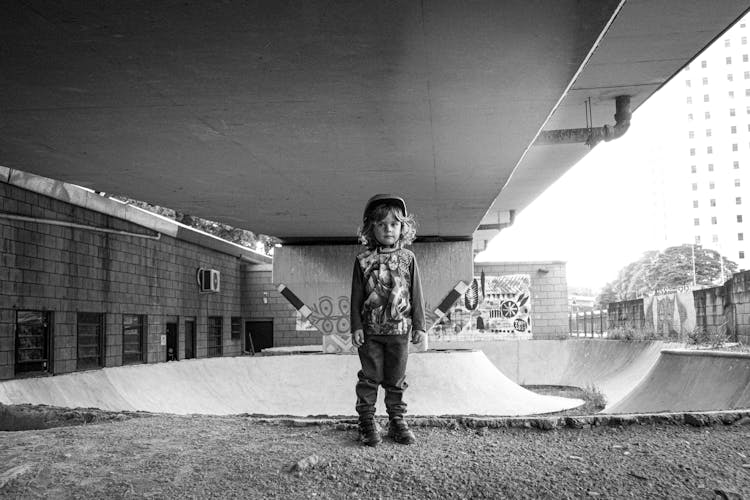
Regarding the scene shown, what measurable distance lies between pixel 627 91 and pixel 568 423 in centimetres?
776

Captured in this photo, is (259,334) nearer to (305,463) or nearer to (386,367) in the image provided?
(386,367)

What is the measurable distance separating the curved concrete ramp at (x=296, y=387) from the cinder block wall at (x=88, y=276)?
1825 millimetres

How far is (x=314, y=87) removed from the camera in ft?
21.3

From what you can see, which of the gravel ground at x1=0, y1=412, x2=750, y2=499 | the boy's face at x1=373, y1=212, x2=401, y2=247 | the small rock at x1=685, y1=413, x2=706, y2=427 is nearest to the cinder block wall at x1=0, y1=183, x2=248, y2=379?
the gravel ground at x1=0, y1=412, x2=750, y2=499

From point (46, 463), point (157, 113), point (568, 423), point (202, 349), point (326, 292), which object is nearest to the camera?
point (46, 463)

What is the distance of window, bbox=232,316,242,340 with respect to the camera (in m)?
25.8

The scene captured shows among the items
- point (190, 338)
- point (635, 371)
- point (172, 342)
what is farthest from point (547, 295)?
point (172, 342)

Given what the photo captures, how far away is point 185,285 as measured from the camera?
2019cm

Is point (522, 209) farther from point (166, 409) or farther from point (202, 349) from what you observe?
point (166, 409)

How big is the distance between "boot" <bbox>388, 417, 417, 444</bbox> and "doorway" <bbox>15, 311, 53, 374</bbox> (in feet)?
32.1

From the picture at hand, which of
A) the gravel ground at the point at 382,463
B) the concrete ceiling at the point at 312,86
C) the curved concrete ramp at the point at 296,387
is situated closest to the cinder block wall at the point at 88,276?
the curved concrete ramp at the point at 296,387

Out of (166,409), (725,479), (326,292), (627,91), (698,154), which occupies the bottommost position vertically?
(166,409)

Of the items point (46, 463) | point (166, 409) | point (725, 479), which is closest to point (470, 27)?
point (725, 479)

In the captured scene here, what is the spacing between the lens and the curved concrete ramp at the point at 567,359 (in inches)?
771
